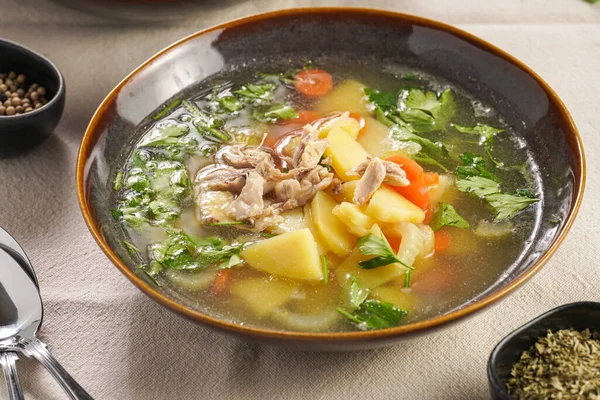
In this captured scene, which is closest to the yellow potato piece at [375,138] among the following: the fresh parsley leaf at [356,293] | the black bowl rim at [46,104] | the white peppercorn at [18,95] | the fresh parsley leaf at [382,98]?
the fresh parsley leaf at [382,98]

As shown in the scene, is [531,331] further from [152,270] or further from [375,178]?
[152,270]

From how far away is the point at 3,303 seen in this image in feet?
9.37

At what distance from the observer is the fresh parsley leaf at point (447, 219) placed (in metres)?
2.93

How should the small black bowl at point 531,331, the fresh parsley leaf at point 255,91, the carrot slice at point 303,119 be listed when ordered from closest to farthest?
1. the small black bowl at point 531,331
2. the carrot slice at point 303,119
3. the fresh parsley leaf at point 255,91

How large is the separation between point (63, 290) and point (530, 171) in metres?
2.07

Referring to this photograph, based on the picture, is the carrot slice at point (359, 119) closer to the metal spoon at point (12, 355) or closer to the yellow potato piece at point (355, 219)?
the yellow potato piece at point (355, 219)

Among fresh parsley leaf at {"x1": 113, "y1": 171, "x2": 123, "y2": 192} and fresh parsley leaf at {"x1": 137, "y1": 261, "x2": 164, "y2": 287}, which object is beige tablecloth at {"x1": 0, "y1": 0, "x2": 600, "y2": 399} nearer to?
fresh parsley leaf at {"x1": 137, "y1": 261, "x2": 164, "y2": 287}

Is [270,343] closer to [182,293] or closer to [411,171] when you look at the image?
[182,293]

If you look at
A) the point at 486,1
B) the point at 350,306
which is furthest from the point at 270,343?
the point at 486,1

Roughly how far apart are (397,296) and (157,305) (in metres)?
0.99

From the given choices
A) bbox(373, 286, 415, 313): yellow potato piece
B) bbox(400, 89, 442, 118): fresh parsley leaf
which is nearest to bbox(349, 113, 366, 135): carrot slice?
bbox(400, 89, 442, 118): fresh parsley leaf

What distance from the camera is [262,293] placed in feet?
8.91

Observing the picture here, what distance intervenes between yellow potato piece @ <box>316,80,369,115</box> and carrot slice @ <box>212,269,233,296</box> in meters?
1.12

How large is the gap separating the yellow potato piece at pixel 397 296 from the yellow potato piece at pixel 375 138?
2.50ft
